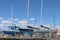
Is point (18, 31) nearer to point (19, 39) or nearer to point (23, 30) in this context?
point (23, 30)

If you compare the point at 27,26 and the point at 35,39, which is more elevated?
the point at 27,26

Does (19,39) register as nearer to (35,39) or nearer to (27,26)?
(35,39)

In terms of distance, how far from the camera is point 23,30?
39062mm

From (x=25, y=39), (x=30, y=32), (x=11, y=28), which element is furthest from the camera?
(x=11, y=28)

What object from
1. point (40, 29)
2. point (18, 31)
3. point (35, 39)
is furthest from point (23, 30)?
point (35, 39)

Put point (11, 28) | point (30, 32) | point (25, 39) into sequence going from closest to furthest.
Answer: point (25, 39) → point (30, 32) → point (11, 28)

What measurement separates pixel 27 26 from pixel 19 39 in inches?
216

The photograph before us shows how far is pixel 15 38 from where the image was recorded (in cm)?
3300

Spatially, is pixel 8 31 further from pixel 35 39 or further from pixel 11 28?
pixel 35 39

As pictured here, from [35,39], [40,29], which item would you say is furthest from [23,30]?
[35,39]

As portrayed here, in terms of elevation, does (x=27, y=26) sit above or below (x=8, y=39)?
above

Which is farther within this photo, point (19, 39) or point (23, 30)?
point (23, 30)

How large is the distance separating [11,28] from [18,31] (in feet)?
7.30

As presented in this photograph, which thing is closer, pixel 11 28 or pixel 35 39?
pixel 35 39
